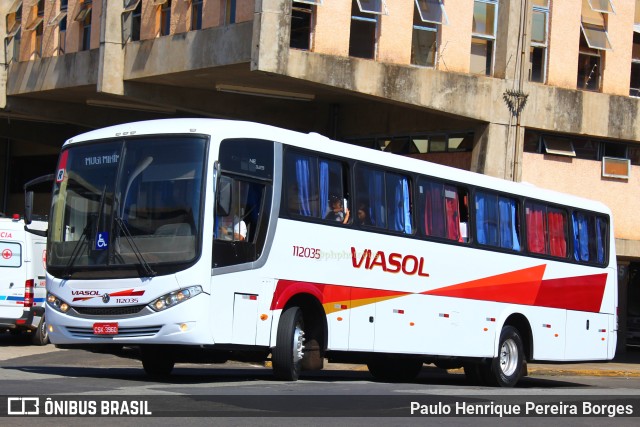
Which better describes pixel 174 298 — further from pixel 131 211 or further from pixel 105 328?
pixel 131 211

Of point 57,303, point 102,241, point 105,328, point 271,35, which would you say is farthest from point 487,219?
point 271,35

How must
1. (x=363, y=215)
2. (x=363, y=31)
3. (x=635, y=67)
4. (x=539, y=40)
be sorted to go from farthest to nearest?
(x=635, y=67), (x=539, y=40), (x=363, y=31), (x=363, y=215)

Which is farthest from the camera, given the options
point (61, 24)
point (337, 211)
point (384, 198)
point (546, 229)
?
point (61, 24)

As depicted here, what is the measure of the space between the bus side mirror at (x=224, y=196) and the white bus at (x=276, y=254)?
0.03m

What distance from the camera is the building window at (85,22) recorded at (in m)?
33.8

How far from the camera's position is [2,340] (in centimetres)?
2752

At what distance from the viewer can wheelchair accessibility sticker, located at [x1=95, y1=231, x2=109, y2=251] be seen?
46.9 feet

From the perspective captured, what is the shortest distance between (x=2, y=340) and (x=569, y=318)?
44.2 feet

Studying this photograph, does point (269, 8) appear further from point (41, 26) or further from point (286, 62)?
point (41, 26)

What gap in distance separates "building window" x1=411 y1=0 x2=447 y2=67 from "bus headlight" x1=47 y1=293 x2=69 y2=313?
1570 centimetres

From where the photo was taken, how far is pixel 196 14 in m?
29.8

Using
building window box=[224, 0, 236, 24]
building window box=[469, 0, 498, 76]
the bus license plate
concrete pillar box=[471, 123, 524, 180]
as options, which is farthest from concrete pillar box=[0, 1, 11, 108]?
the bus license plate

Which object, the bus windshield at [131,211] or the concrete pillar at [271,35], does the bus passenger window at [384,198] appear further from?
the concrete pillar at [271,35]

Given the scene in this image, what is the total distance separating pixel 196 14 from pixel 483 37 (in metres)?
7.15
